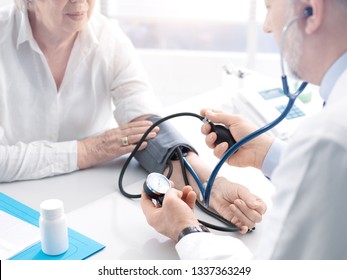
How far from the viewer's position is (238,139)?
1.39 metres

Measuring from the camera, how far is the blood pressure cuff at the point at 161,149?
4.79 feet

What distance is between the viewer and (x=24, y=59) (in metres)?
1.60

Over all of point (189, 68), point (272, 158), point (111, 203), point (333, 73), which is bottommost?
point (189, 68)

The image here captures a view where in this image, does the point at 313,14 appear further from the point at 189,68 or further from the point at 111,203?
the point at 189,68

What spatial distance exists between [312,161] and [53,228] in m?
0.61

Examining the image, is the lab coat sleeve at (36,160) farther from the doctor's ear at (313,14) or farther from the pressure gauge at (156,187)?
the doctor's ear at (313,14)

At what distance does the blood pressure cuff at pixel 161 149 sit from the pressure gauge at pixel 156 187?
0.19 m

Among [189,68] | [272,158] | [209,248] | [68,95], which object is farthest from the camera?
[189,68]

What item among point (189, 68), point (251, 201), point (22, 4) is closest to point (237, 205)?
point (251, 201)

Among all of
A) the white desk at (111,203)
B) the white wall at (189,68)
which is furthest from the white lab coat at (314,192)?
the white wall at (189,68)

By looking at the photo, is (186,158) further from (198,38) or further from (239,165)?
(198,38)

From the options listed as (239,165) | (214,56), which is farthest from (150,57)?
(239,165)

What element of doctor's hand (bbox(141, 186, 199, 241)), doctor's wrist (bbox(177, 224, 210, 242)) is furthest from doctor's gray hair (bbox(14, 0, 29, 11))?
doctor's wrist (bbox(177, 224, 210, 242))

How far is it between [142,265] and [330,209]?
0.47m
